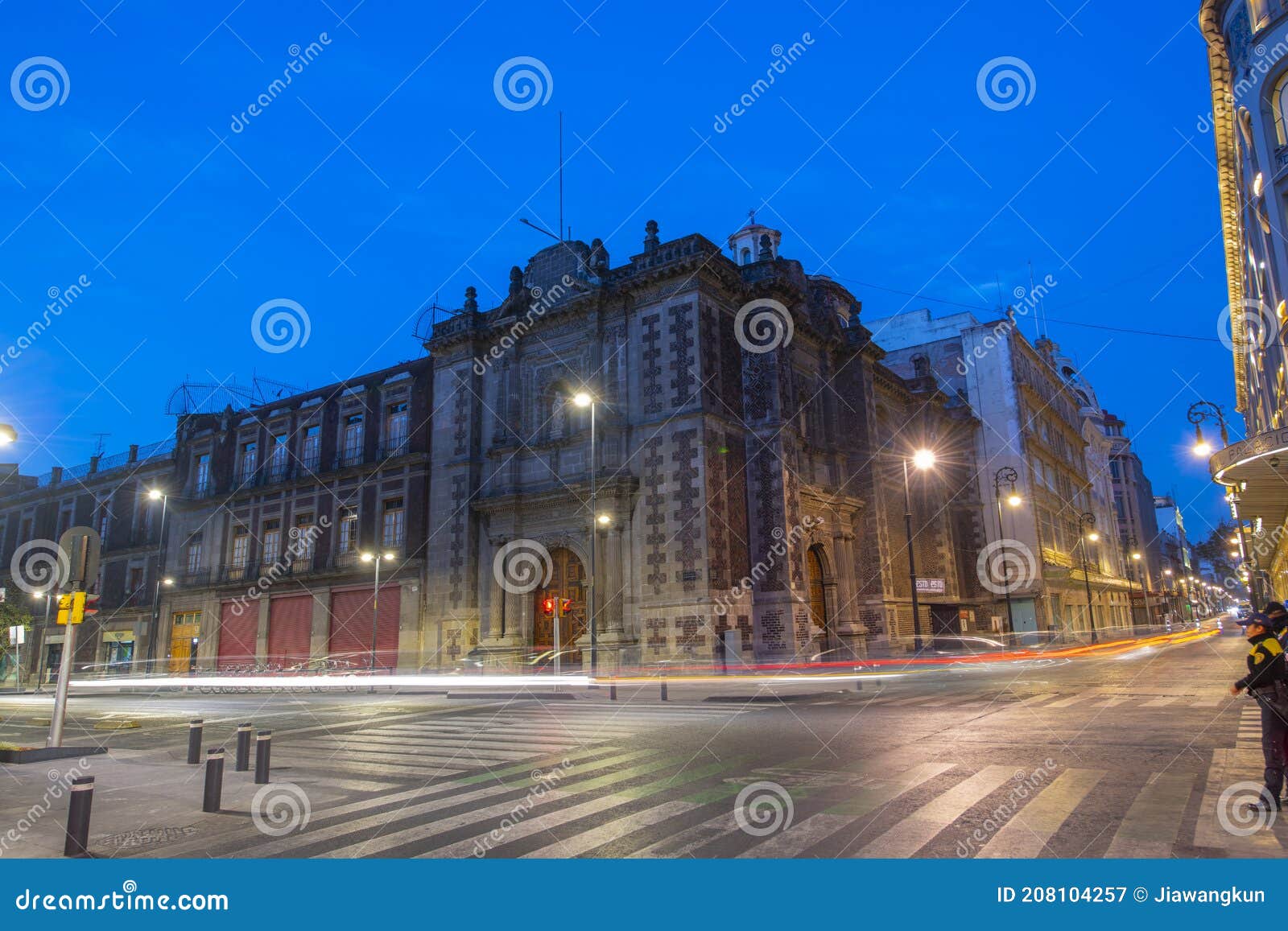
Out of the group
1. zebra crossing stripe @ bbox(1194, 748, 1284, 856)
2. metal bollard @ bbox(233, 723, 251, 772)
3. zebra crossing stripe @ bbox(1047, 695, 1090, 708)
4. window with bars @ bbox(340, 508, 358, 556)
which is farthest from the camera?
window with bars @ bbox(340, 508, 358, 556)

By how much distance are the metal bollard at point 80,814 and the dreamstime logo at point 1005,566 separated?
47852mm

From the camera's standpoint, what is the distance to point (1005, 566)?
154ft

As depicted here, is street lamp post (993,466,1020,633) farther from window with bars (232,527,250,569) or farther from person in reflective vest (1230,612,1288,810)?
window with bars (232,527,250,569)

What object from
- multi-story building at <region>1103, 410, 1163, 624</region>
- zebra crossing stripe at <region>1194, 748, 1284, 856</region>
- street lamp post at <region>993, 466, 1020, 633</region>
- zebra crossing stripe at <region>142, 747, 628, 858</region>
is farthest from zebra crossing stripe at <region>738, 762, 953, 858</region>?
multi-story building at <region>1103, 410, 1163, 624</region>

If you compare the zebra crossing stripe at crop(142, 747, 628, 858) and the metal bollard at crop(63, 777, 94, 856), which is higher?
the metal bollard at crop(63, 777, 94, 856)

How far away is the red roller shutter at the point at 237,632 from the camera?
42.0 metres

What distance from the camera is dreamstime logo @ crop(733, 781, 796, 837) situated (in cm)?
643

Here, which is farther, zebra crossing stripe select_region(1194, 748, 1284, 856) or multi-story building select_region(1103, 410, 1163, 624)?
multi-story building select_region(1103, 410, 1163, 624)

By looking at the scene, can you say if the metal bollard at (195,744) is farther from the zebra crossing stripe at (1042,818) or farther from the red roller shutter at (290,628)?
the red roller shutter at (290,628)

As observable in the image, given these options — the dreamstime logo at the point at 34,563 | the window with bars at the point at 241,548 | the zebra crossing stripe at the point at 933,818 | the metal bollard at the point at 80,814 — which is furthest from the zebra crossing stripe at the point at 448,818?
the dreamstime logo at the point at 34,563

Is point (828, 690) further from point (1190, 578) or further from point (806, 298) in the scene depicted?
point (1190, 578)

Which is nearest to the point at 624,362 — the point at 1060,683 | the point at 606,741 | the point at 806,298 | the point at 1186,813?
the point at 806,298

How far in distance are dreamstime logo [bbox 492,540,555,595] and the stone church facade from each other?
0.27ft

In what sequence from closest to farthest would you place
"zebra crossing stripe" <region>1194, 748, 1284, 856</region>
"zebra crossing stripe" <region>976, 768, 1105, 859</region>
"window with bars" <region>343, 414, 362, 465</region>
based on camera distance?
1. "zebra crossing stripe" <region>1194, 748, 1284, 856</region>
2. "zebra crossing stripe" <region>976, 768, 1105, 859</region>
3. "window with bars" <region>343, 414, 362, 465</region>
